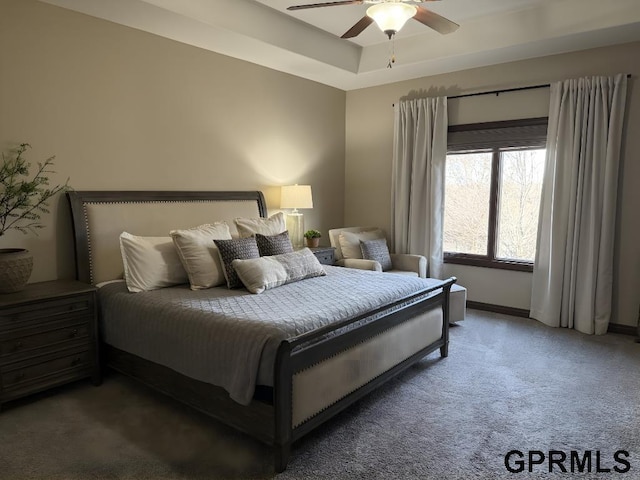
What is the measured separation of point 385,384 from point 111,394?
186cm

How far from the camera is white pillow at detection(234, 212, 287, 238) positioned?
3932mm

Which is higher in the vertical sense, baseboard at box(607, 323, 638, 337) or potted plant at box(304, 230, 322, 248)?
potted plant at box(304, 230, 322, 248)

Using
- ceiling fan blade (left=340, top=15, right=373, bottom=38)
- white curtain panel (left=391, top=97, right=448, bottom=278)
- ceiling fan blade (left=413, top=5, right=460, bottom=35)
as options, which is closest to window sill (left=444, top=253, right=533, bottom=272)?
white curtain panel (left=391, top=97, right=448, bottom=278)

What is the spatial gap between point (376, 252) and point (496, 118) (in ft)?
6.35

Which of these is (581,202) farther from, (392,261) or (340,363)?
(340,363)

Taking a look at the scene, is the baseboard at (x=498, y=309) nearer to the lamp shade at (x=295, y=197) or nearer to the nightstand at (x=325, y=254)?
the nightstand at (x=325, y=254)

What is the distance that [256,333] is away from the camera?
7.47 ft

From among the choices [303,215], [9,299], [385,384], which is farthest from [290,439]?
[303,215]

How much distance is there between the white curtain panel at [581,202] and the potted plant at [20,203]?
14.4ft

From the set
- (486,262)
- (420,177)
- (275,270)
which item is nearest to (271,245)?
(275,270)

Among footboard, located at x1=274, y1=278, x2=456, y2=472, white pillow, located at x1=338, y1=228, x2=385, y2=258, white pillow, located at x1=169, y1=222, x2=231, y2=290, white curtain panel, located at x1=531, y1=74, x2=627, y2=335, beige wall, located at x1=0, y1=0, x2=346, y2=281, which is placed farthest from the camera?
white pillow, located at x1=338, y1=228, x2=385, y2=258

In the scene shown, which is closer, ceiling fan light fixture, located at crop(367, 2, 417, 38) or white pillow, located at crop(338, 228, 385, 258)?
ceiling fan light fixture, located at crop(367, 2, 417, 38)

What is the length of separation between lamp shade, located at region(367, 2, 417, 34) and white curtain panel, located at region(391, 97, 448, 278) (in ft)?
8.21

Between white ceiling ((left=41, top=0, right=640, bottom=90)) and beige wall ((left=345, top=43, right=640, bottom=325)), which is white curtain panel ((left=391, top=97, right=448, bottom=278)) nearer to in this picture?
beige wall ((left=345, top=43, right=640, bottom=325))
